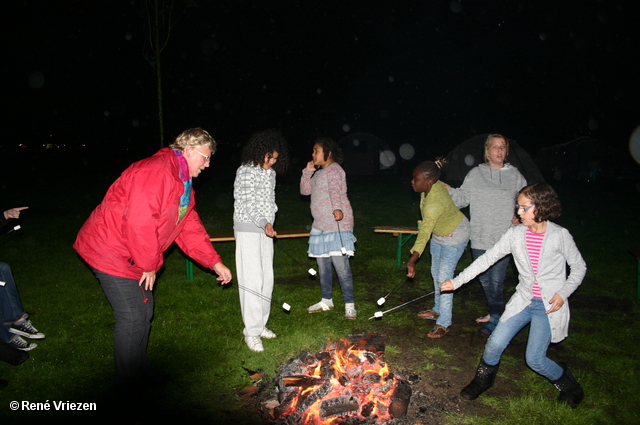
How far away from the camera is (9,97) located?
131ft

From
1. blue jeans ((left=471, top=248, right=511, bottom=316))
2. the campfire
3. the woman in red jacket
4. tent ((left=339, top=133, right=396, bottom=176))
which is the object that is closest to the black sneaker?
the woman in red jacket

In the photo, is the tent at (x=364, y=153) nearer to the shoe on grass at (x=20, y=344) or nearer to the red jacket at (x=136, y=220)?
the shoe on grass at (x=20, y=344)

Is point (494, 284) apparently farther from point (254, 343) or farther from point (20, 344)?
point (20, 344)

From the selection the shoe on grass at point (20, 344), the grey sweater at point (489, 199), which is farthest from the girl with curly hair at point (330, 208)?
the shoe on grass at point (20, 344)

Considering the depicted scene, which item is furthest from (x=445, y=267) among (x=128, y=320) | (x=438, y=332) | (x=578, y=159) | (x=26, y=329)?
(x=578, y=159)

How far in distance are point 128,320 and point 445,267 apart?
3.26m

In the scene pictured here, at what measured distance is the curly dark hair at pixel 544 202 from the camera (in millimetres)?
3430

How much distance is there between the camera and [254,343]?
15.6 ft

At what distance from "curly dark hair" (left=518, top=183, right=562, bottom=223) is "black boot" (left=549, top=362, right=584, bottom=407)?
1410 mm

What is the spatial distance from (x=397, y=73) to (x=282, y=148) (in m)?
56.2

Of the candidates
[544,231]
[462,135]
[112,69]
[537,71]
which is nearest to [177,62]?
[112,69]

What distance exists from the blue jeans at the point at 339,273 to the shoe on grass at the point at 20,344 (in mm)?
3347

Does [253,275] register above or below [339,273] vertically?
above

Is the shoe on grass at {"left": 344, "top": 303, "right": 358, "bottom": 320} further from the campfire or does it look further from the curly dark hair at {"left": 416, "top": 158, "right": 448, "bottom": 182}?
the curly dark hair at {"left": 416, "top": 158, "right": 448, "bottom": 182}
